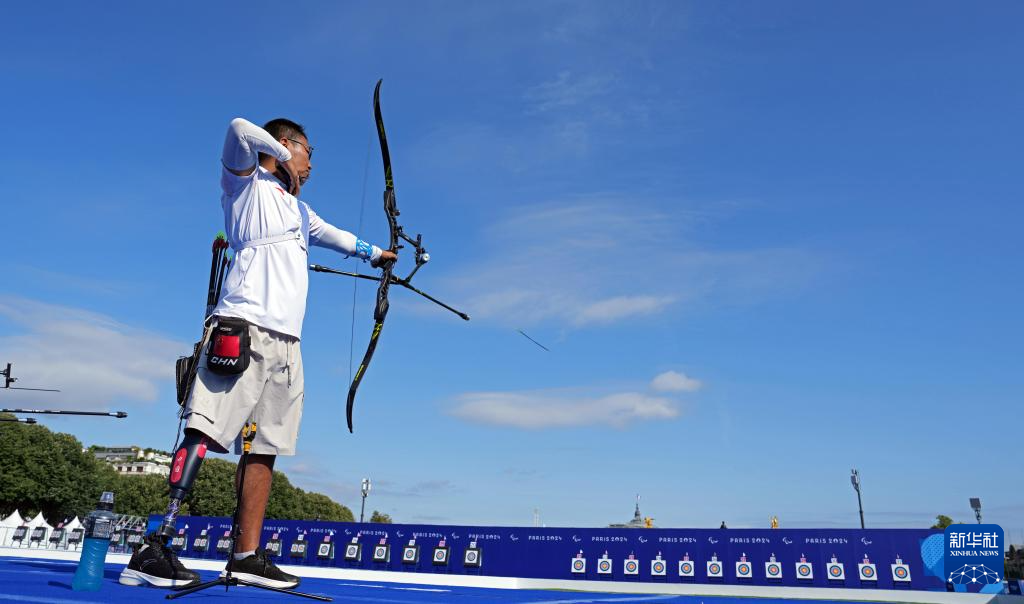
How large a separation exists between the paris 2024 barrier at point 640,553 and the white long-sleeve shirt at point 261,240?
16.2m

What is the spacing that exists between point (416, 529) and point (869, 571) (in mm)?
12595

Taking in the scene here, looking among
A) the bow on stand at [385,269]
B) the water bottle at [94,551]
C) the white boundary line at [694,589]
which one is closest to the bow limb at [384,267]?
the bow on stand at [385,269]

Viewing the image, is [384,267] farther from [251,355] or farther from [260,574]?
[260,574]

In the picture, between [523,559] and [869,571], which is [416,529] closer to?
[523,559]

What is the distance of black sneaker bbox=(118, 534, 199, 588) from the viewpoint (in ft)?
11.5

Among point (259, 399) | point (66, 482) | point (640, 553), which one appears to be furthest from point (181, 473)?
point (66, 482)

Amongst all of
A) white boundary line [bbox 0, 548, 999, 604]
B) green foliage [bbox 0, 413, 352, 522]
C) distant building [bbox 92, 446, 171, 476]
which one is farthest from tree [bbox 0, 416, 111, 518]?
distant building [bbox 92, 446, 171, 476]

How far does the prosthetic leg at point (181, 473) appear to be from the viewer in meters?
3.63

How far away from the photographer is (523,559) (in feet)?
64.3

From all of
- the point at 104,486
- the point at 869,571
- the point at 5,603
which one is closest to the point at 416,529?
the point at 869,571

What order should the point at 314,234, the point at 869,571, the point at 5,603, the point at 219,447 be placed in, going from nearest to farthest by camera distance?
the point at 5,603
the point at 219,447
the point at 314,234
the point at 869,571

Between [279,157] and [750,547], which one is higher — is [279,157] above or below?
above

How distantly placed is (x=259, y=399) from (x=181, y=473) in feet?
2.06

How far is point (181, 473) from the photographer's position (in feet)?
11.9
